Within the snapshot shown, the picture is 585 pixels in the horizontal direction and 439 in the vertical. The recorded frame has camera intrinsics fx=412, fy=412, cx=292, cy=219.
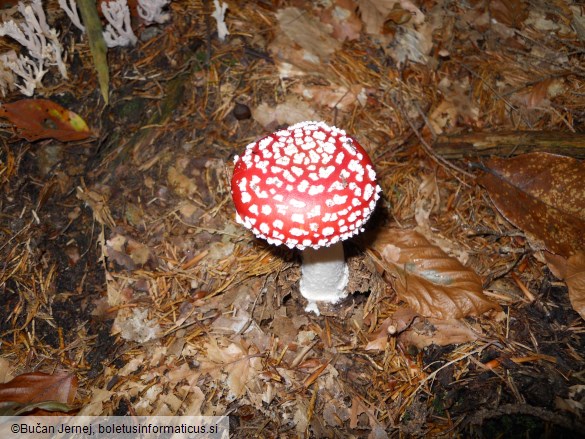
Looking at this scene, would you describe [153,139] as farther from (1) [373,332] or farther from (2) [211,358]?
(1) [373,332]

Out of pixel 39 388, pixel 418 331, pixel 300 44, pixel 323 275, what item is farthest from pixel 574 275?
pixel 39 388

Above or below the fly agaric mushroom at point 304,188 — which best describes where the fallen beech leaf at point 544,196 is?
below

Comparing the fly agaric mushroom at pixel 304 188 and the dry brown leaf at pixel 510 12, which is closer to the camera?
the fly agaric mushroom at pixel 304 188

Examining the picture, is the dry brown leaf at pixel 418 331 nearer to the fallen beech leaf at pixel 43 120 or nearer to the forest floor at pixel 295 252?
the forest floor at pixel 295 252

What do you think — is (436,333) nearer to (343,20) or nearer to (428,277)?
(428,277)

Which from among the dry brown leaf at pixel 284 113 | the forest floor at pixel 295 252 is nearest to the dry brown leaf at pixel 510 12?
the forest floor at pixel 295 252
